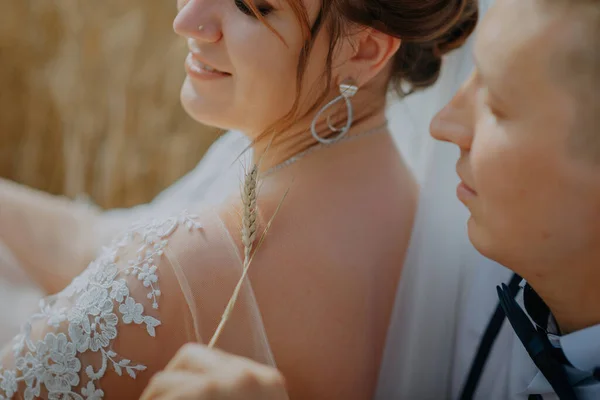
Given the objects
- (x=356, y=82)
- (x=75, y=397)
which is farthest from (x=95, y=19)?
(x=75, y=397)

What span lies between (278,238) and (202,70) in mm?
412

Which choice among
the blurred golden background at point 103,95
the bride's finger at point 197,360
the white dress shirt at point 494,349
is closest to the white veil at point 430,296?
the white dress shirt at point 494,349

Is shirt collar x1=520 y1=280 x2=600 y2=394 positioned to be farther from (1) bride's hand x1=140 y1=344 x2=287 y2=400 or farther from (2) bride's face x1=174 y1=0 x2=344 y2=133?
(2) bride's face x1=174 y1=0 x2=344 y2=133

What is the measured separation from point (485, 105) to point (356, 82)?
371mm

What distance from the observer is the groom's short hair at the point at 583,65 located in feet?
2.72

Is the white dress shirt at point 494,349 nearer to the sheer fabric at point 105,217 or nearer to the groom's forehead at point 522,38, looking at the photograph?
the groom's forehead at point 522,38

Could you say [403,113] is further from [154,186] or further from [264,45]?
[154,186]

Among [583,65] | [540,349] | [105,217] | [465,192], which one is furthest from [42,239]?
[583,65]

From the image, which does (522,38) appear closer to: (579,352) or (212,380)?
(579,352)

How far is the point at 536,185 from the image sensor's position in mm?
910

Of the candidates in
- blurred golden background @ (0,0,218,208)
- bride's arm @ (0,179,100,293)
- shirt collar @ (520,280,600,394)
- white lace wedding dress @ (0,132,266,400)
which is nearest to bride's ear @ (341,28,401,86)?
white lace wedding dress @ (0,132,266,400)

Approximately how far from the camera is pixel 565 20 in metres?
0.85

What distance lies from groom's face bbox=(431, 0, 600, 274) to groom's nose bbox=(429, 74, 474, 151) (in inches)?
0.4

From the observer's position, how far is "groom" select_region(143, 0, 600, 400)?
2.75 ft
